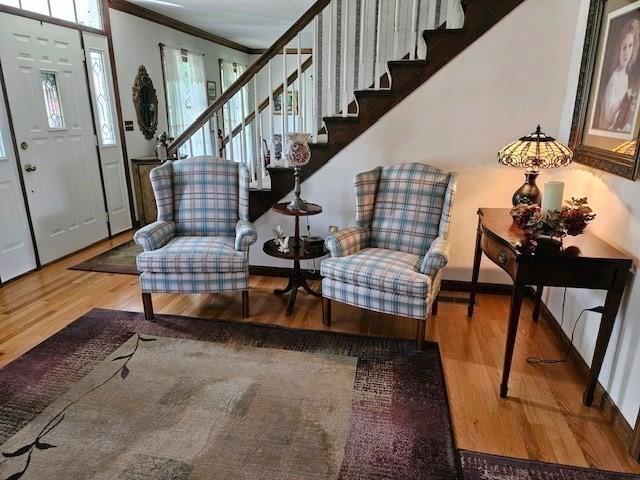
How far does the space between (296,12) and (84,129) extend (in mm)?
2979

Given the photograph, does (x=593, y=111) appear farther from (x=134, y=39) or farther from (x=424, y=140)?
(x=134, y=39)

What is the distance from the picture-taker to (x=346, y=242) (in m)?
2.70

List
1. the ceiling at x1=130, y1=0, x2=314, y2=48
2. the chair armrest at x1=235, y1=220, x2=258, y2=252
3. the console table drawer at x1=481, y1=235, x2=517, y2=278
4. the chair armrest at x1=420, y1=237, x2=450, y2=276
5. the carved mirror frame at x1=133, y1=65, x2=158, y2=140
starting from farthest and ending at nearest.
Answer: the carved mirror frame at x1=133, y1=65, x2=158, y2=140
the ceiling at x1=130, y1=0, x2=314, y2=48
the chair armrest at x1=235, y1=220, x2=258, y2=252
the chair armrest at x1=420, y1=237, x2=450, y2=276
the console table drawer at x1=481, y1=235, x2=517, y2=278

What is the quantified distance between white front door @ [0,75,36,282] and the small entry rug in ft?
1.37

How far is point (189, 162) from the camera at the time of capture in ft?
10.4

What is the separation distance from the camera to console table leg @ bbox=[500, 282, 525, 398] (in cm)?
192

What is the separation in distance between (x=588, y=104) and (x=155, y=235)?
9.19ft

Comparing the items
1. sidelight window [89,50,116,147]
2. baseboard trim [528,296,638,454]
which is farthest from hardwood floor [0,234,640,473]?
sidelight window [89,50,116,147]

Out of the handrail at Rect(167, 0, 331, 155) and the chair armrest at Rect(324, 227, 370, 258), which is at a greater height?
the handrail at Rect(167, 0, 331, 155)

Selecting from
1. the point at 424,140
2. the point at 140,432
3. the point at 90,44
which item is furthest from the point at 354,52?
the point at 140,432

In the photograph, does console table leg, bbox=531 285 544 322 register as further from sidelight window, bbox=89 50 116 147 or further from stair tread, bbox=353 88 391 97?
sidelight window, bbox=89 50 116 147

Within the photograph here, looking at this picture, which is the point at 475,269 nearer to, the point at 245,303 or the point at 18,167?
the point at 245,303

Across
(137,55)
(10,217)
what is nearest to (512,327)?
(10,217)

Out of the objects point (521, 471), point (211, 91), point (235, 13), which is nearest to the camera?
point (521, 471)
